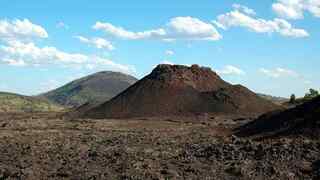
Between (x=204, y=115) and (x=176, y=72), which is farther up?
(x=176, y=72)

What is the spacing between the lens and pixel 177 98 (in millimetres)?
109688

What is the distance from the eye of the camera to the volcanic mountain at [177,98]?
104188mm

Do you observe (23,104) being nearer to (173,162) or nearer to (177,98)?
(177,98)

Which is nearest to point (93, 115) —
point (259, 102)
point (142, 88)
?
point (142, 88)

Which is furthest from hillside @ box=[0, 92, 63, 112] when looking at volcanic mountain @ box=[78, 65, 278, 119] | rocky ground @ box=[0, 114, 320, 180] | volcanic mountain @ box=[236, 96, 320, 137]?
rocky ground @ box=[0, 114, 320, 180]

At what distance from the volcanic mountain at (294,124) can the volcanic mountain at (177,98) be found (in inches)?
1908

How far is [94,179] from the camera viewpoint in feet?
78.5

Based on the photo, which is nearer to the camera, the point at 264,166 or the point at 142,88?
the point at 264,166

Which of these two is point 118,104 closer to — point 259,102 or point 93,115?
point 93,115

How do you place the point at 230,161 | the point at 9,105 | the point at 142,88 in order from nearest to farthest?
the point at 230,161, the point at 142,88, the point at 9,105

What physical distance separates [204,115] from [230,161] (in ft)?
239

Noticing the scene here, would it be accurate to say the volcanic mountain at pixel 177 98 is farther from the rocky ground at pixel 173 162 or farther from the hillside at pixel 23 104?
the rocky ground at pixel 173 162

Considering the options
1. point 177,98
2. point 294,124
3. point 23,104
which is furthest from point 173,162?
point 23,104

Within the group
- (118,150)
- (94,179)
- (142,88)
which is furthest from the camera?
(142,88)
